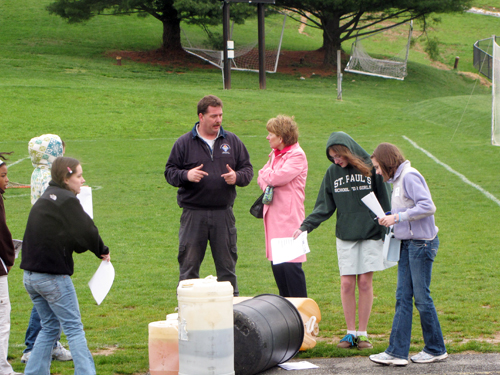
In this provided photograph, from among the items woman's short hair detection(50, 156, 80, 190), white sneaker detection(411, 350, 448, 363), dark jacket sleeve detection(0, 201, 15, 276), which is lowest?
white sneaker detection(411, 350, 448, 363)

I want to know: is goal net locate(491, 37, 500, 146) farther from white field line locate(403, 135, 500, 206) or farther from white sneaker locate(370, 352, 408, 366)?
white sneaker locate(370, 352, 408, 366)

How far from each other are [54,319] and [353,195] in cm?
292

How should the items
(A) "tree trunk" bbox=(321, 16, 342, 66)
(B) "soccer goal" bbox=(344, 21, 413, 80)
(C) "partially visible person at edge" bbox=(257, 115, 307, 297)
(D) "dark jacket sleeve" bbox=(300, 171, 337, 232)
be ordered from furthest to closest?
A: 1. (B) "soccer goal" bbox=(344, 21, 413, 80)
2. (A) "tree trunk" bbox=(321, 16, 342, 66)
3. (C) "partially visible person at edge" bbox=(257, 115, 307, 297)
4. (D) "dark jacket sleeve" bbox=(300, 171, 337, 232)

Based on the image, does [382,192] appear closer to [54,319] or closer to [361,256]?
[361,256]

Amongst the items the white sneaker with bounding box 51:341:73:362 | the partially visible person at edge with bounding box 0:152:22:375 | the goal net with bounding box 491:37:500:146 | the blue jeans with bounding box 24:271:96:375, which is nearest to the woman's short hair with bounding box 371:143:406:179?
the blue jeans with bounding box 24:271:96:375

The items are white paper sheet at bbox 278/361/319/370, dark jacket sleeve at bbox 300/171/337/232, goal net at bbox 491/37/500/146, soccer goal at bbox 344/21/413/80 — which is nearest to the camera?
white paper sheet at bbox 278/361/319/370

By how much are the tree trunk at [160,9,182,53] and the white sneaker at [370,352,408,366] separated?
4029 centimetres

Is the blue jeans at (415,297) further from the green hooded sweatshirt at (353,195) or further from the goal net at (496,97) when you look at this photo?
the goal net at (496,97)

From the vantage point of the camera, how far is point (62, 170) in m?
4.85

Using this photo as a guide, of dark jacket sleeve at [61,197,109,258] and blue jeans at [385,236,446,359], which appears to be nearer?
dark jacket sleeve at [61,197,109,258]

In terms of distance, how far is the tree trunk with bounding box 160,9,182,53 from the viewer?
43531 millimetres

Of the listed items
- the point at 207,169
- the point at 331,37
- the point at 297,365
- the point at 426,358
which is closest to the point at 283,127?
the point at 207,169

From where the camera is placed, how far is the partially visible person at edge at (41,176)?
231 inches

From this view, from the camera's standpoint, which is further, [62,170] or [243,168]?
[243,168]
